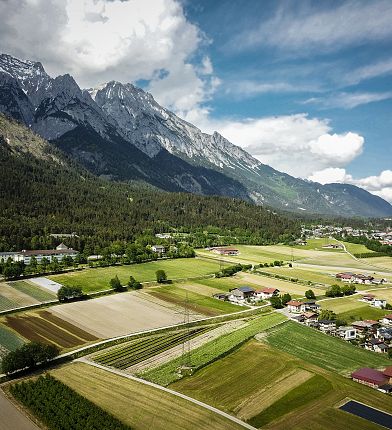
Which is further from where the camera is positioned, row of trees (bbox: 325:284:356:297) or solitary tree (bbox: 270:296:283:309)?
row of trees (bbox: 325:284:356:297)

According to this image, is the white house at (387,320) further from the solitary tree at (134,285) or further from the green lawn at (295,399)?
the solitary tree at (134,285)

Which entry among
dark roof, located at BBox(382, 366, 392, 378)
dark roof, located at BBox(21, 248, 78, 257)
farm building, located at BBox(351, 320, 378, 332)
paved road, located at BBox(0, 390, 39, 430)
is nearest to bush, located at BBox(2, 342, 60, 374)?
paved road, located at BBox(0, 390, 39, 430)

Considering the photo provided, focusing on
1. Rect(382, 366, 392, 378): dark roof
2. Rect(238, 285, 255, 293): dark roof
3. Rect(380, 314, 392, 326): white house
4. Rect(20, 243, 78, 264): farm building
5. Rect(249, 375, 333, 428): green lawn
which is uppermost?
Rect(20, 243, 78, 264): farm building

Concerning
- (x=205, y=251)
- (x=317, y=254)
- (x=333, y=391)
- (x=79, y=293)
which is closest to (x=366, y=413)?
(x=333, y=391)

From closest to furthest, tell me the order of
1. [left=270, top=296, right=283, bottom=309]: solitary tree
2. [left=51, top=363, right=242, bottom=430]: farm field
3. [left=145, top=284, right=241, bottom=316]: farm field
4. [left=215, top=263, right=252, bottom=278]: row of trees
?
1. [left=51, top=363, right=242, bottom=430]: farm field
2. [left=145, top=284, right=241, bottom=316]: farm field
3. [left=270, top=296, right=283, bottom=309]: solitary tree
4. [left=215, top=263, right=252, bottom=278]: row of trees

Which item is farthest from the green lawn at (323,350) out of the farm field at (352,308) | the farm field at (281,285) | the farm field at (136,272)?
the farm field at (136,272)

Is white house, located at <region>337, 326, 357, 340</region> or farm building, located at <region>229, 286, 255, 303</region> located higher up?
farm building, located at <region>229, 286, 255, 303</region>

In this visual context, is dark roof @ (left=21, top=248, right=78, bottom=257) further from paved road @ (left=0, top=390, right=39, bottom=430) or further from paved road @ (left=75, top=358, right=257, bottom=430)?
paved road @ (left=0, top=390, right=39, bottom=430)
